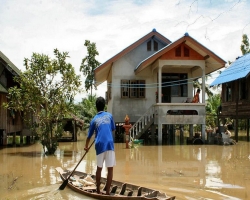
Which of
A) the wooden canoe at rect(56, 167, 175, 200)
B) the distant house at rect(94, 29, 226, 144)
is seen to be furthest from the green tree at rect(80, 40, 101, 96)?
the wooden canoe at rect(56, 167, 175, 200)

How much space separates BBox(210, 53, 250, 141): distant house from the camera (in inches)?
829

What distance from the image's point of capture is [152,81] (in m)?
22.1

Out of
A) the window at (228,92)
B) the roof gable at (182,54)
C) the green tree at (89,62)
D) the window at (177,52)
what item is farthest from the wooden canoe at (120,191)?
the green tree at (89,62)

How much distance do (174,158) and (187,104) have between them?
5.76 meters

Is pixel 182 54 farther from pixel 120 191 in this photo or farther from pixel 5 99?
pixel 120 191

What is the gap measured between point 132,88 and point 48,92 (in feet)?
22.5

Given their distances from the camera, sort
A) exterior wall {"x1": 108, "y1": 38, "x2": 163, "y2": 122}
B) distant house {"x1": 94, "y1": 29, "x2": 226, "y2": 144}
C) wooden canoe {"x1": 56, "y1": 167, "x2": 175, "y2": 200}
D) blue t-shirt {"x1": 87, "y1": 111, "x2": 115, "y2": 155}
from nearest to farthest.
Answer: wooden canoe {"x1": 56, "y1": 167, "x2": 175, "y2": 200} < blue t-shirt {"x1": 87, "y1": 111, "x2": 115, "y2": 155} < distant house {"x1": 94, "y1": 29, "x2": 226, "y2": 144} < exterior wall {"x1": 108, "y1": 38, "x2": 163, "y2": 122}

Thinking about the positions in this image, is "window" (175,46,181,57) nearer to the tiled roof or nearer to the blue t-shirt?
the tiled roof

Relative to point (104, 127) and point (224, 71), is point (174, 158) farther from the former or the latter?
point (224, 71)

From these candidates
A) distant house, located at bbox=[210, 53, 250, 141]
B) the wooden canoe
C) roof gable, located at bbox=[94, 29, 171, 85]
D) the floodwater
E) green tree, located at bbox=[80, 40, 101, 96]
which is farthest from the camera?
green tree, located at bbox=[80, 40, 101, 96]

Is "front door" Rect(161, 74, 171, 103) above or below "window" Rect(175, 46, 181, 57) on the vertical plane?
below

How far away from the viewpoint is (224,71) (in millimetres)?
25578

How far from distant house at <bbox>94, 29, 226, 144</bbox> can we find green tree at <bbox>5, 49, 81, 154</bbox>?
4978 millimetres

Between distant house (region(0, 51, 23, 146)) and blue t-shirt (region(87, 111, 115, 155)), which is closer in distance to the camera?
blue t-shirt (region(87, 111, 115, 155))
